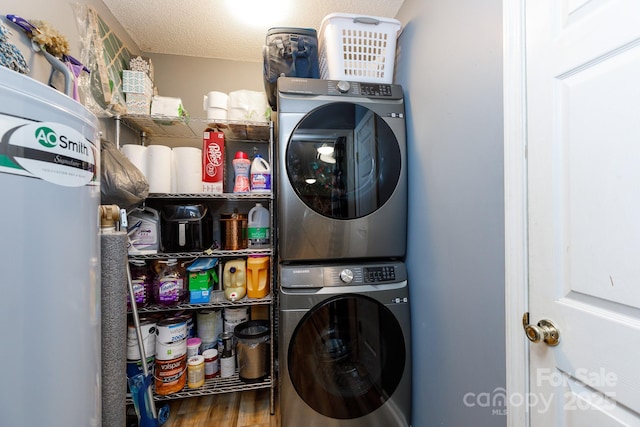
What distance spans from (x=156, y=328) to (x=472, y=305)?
1674 mm

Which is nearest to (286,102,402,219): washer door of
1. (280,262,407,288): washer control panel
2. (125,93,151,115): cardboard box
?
(280,262,407,288): washer control panel

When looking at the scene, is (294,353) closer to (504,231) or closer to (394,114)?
(504,231)

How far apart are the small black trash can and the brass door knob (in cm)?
137

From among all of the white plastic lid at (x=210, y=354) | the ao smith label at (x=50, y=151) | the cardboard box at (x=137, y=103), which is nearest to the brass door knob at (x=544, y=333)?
the ao smith label at (x=50, y=151)

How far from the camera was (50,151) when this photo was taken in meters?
0.51

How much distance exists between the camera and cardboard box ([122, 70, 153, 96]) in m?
1.56

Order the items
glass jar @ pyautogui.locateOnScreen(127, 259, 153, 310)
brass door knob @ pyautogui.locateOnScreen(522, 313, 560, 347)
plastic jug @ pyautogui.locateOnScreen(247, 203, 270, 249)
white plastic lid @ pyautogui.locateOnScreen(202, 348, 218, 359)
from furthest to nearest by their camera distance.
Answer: plastic jug @ pyautogui.locateOnScreen(247, 203, 270, 249), white plastic lid @ pyautogui.locateOnScreen(202, 348, 218, 359), glass jar @ pyautogui.locateOnScreen(127, 259, 153, 310), brass door knob @ pyautogui.locateOnScreen(522, 313, 560, 347)

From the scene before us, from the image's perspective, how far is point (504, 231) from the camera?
31.0 inches

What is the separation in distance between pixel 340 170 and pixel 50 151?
989mm

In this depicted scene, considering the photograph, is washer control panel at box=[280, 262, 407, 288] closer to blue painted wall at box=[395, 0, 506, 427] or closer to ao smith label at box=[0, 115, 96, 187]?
blue painted wall at box=[395, 0, 506, 427]

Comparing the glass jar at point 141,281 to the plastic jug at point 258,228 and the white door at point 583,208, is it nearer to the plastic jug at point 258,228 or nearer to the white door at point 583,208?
the plastic jug at point 258,228

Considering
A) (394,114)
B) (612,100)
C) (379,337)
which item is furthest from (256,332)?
(612,100)

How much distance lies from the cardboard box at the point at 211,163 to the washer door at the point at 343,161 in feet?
2.13

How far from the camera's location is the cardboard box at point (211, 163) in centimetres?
159
